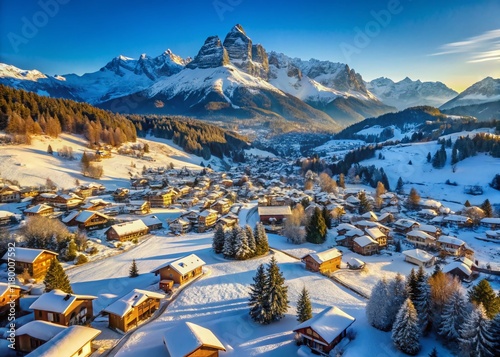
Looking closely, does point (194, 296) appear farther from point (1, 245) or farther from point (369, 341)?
point (1, 245)

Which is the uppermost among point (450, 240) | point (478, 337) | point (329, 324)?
point (478, 337)

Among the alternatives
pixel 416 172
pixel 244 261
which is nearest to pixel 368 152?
pixel 416 172

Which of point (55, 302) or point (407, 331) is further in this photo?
point (55, 302)

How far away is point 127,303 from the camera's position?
2414cm

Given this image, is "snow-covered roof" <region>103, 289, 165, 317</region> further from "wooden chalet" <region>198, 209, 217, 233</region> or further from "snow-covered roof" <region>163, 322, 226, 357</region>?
"wooden chalet" <region>198, 209, 217, 233</region>

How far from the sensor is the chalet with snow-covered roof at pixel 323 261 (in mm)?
38375

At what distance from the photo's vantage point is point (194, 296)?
29.7 meters

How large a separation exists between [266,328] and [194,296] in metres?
8.32

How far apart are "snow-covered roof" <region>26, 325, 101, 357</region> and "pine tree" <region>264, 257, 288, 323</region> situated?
43.0ft

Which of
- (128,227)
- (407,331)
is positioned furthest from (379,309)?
(128,227)

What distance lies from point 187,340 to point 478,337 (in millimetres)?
18133

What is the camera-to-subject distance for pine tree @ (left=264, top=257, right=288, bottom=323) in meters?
25.7

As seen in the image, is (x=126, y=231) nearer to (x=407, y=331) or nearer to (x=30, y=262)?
(x=30, y=262)

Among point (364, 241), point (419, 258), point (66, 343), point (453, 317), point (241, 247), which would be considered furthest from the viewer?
point (364, 241)
